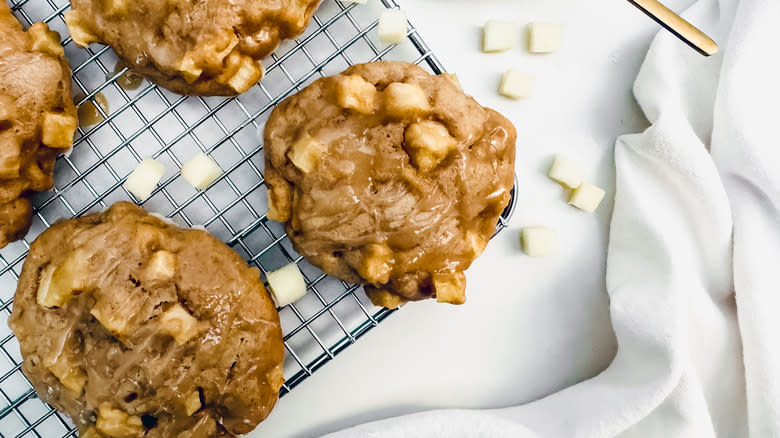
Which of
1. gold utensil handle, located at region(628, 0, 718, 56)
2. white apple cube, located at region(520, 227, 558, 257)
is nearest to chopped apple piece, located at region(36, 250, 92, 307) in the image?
white apple cube, located at region(520, 227, 558, 257)

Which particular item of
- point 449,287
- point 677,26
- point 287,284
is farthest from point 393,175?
point 677,26

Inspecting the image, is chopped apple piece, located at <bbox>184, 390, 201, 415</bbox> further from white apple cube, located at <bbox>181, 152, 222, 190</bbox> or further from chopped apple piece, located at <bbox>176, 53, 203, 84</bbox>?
chopped apple piece, located at <bbox>176, 53, 203, 84</bbox>

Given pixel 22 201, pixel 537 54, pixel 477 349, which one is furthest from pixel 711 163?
pixel 22 201

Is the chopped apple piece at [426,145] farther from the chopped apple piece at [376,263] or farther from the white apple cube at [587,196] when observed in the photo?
the white apple cube at [587,196]

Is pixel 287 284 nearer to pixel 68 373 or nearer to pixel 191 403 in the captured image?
pixel 191 403

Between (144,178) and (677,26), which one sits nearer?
(144,178)

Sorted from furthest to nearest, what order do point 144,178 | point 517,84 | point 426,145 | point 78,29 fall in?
point 517,84, point 144,178, point 78,29, point 426,145

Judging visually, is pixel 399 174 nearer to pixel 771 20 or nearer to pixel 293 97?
pixel 293 97
